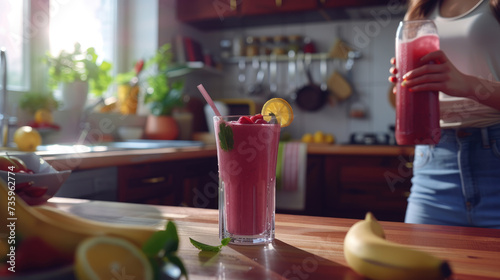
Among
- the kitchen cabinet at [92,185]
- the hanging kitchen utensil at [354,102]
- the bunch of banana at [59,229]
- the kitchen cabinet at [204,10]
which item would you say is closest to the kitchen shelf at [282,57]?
the hanging kitchen utensil at [354,102]

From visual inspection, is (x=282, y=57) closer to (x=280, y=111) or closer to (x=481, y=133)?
(x=481, y=133)

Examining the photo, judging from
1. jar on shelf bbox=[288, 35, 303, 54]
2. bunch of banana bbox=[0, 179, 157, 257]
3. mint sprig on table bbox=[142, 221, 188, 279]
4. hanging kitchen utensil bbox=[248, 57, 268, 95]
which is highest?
jar on shelf bbox=[288, 35, 303, 54]

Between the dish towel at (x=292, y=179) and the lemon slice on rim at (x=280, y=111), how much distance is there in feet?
6.71

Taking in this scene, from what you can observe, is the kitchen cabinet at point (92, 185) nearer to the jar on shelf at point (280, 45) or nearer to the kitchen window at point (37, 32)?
the kitchen window at point (37, 32)

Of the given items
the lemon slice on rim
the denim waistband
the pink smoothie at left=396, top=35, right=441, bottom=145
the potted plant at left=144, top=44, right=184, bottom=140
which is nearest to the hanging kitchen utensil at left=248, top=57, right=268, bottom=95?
the potted plant at left=144, top=44, right=184, bottom=140

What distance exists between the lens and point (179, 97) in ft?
8.89

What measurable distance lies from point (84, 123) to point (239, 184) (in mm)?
2015

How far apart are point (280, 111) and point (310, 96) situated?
2.84m

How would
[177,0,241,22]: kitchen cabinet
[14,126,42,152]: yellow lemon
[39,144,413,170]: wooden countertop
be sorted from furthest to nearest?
1. [177,0,241,22]: kitchen cabinet
2. [14,126,42,152]: yellow lemon
3. [39,144,413,170]: wooden countertop

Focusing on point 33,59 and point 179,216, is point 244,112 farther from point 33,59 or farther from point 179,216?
point 179,216

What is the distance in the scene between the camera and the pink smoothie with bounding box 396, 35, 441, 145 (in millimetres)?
912

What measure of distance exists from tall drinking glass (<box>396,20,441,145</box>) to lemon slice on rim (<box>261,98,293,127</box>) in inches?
16.0

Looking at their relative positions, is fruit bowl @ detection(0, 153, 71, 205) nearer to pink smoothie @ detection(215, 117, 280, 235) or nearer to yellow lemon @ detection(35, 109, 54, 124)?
pink smoothie @ detection(215, 117, 280, 235)

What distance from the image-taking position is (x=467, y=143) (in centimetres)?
112
